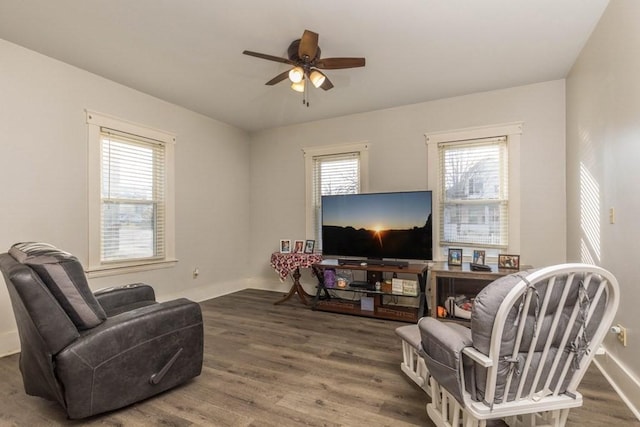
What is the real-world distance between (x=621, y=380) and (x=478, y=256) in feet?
4.99

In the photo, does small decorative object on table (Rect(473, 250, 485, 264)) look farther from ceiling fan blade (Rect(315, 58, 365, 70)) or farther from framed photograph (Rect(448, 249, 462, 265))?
ceiling fan blade (Rect(315, 58, 365, 70))

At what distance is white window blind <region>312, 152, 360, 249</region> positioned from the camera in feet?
14.6

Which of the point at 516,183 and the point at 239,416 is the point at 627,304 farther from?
the point at 239,416

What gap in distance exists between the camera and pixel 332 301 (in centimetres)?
405

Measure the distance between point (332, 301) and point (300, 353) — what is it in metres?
1.41

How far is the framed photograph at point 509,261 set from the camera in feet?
10.6

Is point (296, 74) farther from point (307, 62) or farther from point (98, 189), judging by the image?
point (98, 189)

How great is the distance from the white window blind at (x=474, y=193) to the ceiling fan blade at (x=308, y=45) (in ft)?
7.18

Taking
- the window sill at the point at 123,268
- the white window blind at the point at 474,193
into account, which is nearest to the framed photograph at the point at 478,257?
the white window blind at the point at 474,193

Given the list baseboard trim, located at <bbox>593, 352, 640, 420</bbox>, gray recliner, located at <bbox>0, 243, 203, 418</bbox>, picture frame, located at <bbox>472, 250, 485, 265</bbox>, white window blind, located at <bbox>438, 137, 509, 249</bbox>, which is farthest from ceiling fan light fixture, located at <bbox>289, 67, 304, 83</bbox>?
baseboard trim, located at <bbox>593, 352, 640, 420</bbox>

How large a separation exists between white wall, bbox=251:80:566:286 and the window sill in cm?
156

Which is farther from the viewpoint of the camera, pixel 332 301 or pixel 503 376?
pixel 332 301

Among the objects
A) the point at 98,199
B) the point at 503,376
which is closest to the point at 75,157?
the point at 98,199

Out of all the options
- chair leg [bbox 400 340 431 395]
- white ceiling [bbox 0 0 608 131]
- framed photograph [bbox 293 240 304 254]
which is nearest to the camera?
chair leg [bbox 400 340 431 395]
